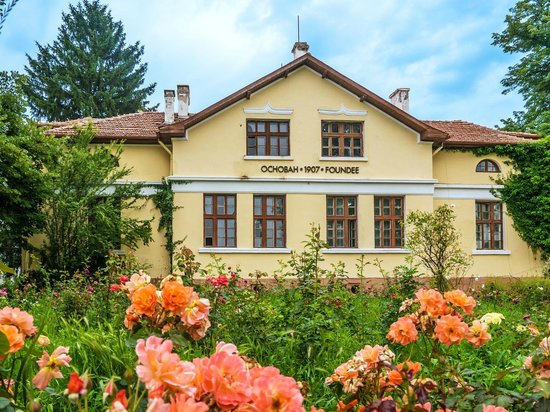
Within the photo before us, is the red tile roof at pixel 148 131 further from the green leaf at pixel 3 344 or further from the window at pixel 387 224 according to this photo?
the green leaf at pixel 3 344

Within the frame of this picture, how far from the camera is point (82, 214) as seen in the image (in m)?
17.4

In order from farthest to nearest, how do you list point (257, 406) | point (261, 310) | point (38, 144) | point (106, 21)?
1. point (106, 21)
2. point (38, 144)
3. point (261, 310)
4. point (257, 406)

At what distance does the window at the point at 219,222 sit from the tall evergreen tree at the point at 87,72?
2081cm

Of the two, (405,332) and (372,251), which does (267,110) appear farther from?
(405,332)

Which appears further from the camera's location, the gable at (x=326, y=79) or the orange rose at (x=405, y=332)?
the gable at (x=326, y=79)

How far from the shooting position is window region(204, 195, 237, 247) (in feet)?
62.3

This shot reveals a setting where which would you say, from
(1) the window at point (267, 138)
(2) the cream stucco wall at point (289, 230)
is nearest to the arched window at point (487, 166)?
(2) the cream stucco wall at point (289, 230)

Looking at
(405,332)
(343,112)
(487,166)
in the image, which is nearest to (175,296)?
(405,332)

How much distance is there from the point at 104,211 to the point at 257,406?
16.6 metres

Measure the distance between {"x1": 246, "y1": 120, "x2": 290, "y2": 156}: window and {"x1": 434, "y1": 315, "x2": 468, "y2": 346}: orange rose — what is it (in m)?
17.0

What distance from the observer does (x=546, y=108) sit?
101 ft

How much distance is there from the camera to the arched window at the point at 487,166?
20984 millimetres

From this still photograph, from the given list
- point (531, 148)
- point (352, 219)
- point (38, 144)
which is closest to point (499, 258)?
point (531, 148)

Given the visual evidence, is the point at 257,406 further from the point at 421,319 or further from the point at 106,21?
the point at 106,21
